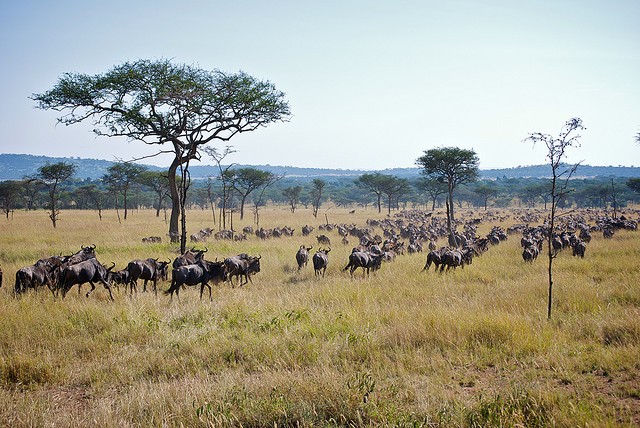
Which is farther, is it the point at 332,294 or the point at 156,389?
the point at 332,294

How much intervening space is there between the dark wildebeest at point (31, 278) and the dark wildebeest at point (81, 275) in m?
0.47

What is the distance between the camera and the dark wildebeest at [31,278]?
31.1ft

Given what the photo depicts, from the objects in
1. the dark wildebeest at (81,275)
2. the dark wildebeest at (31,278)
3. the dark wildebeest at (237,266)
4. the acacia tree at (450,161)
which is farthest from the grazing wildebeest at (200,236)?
the acacia tree at (450,161)

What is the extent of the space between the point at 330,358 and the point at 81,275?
6.93 metres

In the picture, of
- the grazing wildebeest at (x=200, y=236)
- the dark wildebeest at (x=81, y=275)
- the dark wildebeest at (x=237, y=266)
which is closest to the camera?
the dark wildebeest at (x=81, y=275)

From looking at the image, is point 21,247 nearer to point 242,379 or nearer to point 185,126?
point 185,126

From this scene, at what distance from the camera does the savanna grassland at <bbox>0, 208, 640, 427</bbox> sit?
4195mm

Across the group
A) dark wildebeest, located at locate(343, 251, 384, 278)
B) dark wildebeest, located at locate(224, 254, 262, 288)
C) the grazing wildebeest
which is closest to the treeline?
the grazing wildebeest

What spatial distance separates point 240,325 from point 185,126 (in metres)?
14.7

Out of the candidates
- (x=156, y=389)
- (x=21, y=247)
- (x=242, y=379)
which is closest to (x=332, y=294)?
(x=242, y=379)

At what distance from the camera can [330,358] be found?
5.75 m

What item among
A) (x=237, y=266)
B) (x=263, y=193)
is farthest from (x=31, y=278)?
(x=263, y=193)

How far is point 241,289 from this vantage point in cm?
1141

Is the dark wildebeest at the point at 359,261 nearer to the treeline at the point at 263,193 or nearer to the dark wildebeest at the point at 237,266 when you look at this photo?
the dark wildebeest at the point at 237,266
